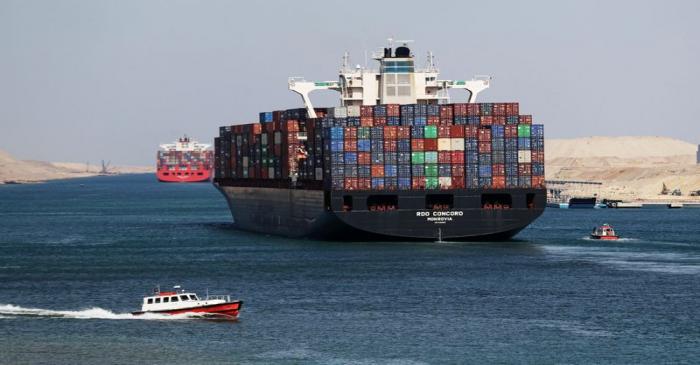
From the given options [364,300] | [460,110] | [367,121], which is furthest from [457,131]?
[364,300]

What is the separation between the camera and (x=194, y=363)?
6219 centimetres

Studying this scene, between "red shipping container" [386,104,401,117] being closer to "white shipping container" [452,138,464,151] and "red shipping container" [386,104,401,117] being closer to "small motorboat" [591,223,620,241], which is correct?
"white shipping container" [452,138,464,151]

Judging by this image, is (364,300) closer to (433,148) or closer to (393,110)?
(433,148)

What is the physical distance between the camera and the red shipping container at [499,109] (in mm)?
114938

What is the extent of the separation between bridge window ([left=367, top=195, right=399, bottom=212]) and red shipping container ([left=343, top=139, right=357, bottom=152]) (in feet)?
13.6

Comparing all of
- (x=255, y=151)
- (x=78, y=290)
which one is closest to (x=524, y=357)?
(x=78, y=290)

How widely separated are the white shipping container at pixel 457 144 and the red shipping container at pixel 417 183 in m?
3.67

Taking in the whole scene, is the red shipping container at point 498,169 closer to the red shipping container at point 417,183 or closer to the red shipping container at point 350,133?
the red shipping container at point 417,183

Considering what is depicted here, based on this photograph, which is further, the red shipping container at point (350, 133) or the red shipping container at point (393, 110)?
the red shipping container at point (393, 110)

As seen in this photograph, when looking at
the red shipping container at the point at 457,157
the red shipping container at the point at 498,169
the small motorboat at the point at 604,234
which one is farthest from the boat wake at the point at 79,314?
the small motorboat at the point at 604,234

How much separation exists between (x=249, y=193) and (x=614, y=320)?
246ft

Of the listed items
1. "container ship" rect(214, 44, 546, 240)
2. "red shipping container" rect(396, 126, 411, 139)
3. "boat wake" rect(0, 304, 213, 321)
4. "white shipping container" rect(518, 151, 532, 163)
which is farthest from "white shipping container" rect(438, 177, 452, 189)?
"boat wake" rect(0, 304, 213, 321)

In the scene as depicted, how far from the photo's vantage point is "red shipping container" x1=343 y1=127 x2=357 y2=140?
11406cm

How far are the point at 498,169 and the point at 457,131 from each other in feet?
14.7
